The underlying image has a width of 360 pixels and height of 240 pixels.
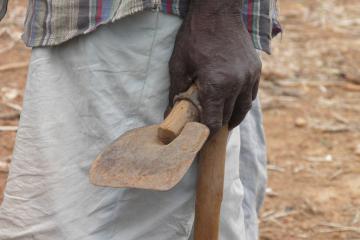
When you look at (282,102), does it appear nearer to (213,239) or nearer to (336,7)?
(336,7)

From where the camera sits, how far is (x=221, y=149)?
1.83 m

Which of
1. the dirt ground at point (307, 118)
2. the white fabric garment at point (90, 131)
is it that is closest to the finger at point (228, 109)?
the white fabric garment at point (90, 131)

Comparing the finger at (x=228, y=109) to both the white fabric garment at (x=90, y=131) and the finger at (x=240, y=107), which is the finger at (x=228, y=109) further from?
the white fabric garment at (x=90, y=131)

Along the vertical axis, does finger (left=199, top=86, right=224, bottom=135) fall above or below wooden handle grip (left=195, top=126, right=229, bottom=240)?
above

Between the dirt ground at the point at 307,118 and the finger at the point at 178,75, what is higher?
the finger at the point at 178,75

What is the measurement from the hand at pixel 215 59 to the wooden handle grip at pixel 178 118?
0.06 feet

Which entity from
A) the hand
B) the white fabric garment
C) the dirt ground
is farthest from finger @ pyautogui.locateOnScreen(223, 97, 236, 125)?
the dirt ground

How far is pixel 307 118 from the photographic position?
459cm

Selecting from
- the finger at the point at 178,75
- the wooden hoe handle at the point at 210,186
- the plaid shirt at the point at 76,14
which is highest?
the plaid shirt at the point at 76,14

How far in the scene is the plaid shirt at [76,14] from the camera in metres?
1.69

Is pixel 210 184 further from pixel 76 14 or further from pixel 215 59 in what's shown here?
pixel 76 14

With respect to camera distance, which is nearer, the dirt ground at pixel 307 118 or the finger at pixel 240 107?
the finger at pixel 240 107

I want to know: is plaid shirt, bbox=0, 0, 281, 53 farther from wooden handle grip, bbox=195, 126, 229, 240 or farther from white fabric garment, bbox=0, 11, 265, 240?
wooden handle grip, bbox=195, 126, 229, 240

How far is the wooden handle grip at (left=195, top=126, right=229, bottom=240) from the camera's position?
71.3 inches
